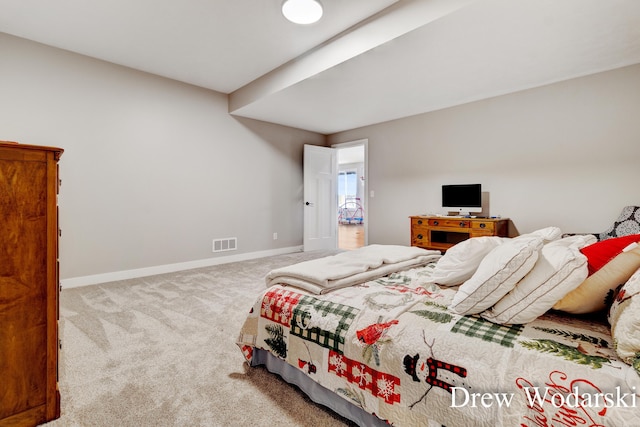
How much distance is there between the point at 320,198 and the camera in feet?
19.9

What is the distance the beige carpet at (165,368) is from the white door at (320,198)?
2.83 meters

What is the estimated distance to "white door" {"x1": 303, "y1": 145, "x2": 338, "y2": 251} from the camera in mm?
5820

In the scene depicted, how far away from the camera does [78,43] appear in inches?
128

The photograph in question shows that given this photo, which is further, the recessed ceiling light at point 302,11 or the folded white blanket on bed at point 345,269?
the recessed ceiling light at point 302,11

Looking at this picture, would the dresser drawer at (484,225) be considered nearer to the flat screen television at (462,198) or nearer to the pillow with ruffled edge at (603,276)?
the flat screen television at (462,198)

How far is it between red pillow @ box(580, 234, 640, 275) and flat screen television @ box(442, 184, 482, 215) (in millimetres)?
3089

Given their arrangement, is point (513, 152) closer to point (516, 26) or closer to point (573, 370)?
point (516, 26)

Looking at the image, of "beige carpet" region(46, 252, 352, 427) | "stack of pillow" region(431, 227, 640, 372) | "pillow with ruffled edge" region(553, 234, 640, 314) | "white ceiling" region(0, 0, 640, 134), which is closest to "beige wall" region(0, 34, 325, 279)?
"white ceiling" region(0, 0, 640, 134)

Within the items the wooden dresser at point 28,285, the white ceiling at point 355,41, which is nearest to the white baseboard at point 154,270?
the white ceiling at point 355,41

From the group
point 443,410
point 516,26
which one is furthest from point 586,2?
point 443,410

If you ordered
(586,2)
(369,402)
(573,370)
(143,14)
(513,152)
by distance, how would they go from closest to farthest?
(573,370), (369,402), (586,2), (143,14), (513,152)

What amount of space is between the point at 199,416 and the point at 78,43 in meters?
3.93

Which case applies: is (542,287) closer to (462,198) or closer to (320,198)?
(462,198)

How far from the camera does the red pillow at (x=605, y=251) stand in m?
1.15
